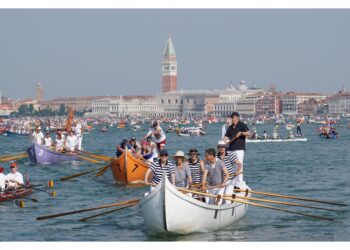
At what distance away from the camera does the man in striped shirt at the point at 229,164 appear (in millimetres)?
Result: 12164

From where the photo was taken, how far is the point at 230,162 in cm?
1245

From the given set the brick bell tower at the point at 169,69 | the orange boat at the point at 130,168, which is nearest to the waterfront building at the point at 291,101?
the brick bell tower at the point at 169,69

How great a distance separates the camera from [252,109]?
172 metres

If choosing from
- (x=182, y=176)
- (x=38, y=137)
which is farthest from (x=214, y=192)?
(x=38, y=137)

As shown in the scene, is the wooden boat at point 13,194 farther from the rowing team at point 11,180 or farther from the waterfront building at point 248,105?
the waterfront building at point 248,105

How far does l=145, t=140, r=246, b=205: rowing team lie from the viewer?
11703 mm

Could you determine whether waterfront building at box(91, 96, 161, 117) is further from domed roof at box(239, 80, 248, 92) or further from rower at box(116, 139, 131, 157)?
rower at box(116, 139, 131, 157)

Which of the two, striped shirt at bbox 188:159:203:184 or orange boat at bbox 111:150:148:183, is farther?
orange boat at bbox 111:150:148:183

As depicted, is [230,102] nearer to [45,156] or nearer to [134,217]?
[45,156]

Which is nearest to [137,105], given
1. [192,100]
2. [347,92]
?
[192,100]

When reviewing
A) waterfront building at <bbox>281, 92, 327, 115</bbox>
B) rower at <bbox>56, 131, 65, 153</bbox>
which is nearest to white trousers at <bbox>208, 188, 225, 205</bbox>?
rower at <bbox>56, 131, 65, 153</bbox>

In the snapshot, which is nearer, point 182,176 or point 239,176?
point 182,176

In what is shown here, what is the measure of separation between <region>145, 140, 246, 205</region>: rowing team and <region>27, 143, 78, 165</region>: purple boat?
12.5 meters

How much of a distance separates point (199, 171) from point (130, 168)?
6.84 meters
